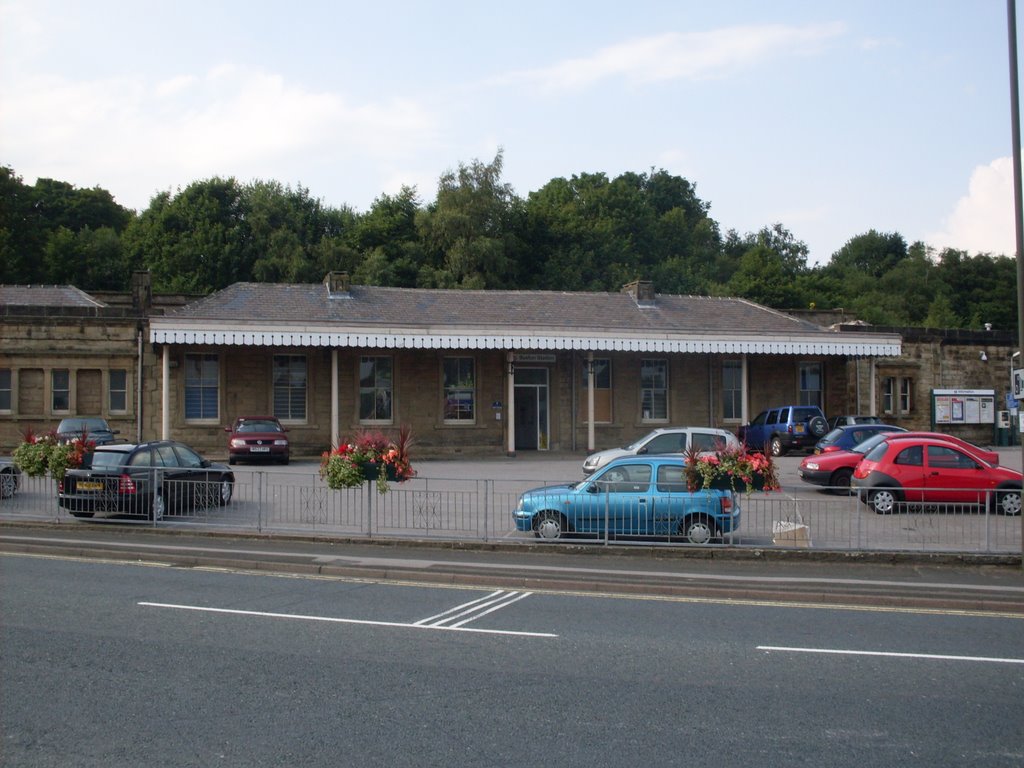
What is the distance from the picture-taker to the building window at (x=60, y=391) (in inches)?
1236

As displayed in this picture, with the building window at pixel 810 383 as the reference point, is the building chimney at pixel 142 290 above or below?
above

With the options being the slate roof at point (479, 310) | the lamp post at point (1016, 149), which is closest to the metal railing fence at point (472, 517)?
the lamp post at point (1016, 149)

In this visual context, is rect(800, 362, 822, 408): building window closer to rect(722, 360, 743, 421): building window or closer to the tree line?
rect(722, 360, 743, 421): building window

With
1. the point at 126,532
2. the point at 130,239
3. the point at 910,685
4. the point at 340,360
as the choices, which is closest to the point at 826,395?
the point at 340,360

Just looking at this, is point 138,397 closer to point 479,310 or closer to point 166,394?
point 166,394

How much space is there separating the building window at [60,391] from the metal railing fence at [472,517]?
1502cm

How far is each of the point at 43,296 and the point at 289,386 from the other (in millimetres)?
13127

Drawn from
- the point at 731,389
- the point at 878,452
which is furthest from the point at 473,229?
the point at 878,452

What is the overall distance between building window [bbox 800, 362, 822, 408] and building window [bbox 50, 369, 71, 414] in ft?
86.3

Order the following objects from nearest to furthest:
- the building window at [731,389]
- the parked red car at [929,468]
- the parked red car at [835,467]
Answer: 1. the parked red car at [929,468]
2. the parked red car at [835,467]
3. the building window at [731,389]

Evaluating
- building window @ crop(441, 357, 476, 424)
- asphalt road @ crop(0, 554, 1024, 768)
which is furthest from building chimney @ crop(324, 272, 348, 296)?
asphalt road @ crop(0, 554, 1024, 768)

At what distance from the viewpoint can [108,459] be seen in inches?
672

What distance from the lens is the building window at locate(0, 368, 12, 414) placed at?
31250mm

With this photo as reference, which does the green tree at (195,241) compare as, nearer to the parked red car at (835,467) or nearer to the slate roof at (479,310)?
the slate roof at (479,310)
